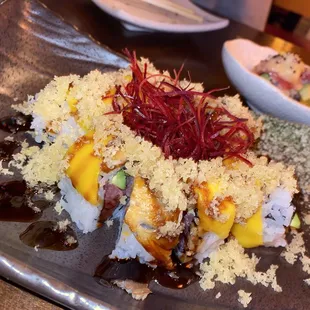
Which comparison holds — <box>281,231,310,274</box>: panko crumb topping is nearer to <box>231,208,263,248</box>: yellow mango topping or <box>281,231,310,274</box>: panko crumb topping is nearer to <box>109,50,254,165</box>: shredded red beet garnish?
<box>231,208,263,248</box>: yellow mango topping

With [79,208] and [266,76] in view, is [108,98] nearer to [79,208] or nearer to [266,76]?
[79,208]

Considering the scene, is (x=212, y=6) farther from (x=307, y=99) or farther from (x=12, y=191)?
(x=12, y=191)

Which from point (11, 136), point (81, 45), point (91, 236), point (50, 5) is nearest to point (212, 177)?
point (91, 236)

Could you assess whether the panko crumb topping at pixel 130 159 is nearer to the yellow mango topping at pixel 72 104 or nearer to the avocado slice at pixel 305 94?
the yellow mango topping at pixel 72 104

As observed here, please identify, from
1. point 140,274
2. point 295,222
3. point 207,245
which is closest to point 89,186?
point 140,274

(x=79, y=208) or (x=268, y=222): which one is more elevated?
(x=268, y=222)

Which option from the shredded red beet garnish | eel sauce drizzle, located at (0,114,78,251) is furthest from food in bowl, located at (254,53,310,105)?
eel sauce drizzle, located at (0,114,78,251)

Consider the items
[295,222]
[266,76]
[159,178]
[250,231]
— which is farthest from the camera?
[266,76]
